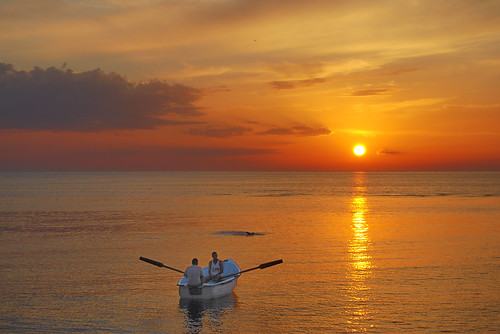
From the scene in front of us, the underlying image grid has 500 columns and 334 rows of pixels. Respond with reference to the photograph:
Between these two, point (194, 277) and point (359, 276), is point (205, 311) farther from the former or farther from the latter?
point (359, 276)

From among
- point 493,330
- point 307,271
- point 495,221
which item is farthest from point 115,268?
point 495,221

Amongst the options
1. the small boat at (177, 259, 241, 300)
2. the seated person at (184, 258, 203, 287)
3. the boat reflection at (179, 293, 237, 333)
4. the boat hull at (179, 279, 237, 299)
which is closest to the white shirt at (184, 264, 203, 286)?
the seated person at (184, 258, 203, 287)

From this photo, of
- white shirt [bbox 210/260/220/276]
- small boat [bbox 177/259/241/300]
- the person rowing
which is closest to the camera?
small boat [bbox 177/259/241/300]

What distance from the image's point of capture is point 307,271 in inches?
1344

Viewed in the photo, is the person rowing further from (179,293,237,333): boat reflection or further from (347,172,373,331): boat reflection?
(347,172,373,331): boat reflection

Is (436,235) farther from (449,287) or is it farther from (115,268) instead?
(115,268)

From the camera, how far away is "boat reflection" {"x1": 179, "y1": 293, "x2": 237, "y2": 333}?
2325 centimetres

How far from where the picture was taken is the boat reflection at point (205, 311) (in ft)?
76.3

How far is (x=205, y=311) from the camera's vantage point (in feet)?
83.6

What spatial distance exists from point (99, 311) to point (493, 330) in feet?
58.8

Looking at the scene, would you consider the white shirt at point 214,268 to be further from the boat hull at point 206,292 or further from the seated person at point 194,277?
the seated person at point 194,277

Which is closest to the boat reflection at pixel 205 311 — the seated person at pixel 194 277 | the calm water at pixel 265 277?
the calm water at pixel 265 277

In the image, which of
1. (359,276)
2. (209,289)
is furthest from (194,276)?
(359,276)

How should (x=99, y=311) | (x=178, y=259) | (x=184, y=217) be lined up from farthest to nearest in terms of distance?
1. (x=184, y=217)
2. (x=178, y=259)
3. (x=99, y=311)
